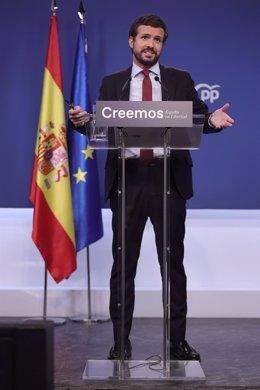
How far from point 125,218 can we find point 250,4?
103 inches

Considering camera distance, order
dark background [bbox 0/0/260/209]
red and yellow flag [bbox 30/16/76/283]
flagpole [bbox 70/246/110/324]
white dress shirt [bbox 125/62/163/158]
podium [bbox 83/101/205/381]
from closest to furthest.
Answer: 1. podium [bbox 83/101/205/381]
2. white dress shirt [bbox 125/62/163/158]
3. red and yellow flag [bbox 30/16/76/283]
4. flagpole [bbox 70/246/110/324]
5. dark background [bbox 0/0/260/209]

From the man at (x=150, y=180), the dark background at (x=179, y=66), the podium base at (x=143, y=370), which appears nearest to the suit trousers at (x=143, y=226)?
the man at (x=150, y=180)

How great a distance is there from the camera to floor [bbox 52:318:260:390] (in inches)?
128

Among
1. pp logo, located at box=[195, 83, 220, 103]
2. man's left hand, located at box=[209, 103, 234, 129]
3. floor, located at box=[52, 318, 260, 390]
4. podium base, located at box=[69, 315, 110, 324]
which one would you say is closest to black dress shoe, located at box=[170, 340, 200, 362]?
floor, located at box=[52, 318, 260, 390]

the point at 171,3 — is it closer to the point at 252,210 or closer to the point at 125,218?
the point at 252,210

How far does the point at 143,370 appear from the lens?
335 cm

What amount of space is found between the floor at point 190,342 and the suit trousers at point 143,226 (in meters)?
0.28

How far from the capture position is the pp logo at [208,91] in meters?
5.44

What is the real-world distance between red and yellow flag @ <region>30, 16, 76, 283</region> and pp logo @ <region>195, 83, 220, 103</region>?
3.61 feet

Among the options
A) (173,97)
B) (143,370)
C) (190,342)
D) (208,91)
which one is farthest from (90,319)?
(173,97)

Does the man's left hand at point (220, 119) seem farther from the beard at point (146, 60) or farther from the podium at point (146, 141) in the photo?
the beard at point (146, 60)

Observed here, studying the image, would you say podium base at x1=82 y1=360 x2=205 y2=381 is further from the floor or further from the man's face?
Result: the man's face

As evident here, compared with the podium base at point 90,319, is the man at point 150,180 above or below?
above

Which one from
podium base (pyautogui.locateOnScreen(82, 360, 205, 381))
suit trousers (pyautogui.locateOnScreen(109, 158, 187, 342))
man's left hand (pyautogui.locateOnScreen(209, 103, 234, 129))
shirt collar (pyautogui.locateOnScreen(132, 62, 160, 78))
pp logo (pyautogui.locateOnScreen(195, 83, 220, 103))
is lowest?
podium base (pyautogui.locateOnScreen(82, 360, 205, 381))
